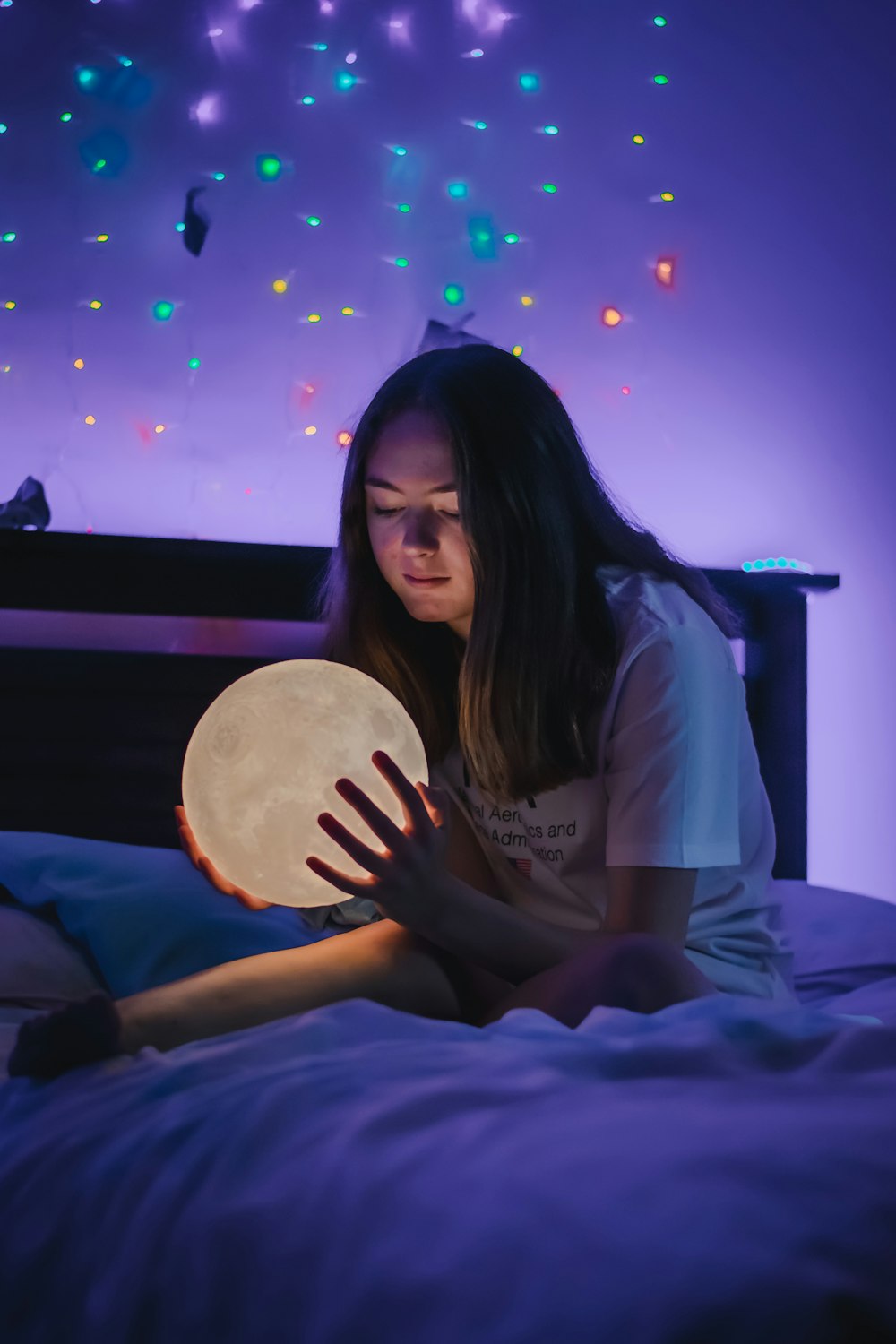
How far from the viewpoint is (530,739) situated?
1.64 metres

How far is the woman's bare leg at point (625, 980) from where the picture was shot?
1.21 meters

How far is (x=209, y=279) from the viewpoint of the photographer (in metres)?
2.95

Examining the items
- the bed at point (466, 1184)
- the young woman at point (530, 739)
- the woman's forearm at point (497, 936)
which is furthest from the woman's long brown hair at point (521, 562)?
the bed at point (466, 1184)

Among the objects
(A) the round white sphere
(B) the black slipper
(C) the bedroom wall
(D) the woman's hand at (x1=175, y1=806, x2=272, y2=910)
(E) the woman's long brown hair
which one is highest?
(C) the bedroom wall

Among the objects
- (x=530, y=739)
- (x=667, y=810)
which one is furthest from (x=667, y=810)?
(x=530, y=739)

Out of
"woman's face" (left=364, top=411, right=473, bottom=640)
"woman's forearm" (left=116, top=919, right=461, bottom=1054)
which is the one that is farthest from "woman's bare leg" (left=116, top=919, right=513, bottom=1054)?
"woman's face" (left=364, top=411, right=473, bottom=640)

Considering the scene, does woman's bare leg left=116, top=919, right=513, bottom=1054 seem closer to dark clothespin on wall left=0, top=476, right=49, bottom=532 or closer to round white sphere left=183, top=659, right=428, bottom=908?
round white sphere left=183, top=659, right=428, bottom=908

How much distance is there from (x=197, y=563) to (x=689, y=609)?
148cm

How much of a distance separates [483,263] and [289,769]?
2.21 meters

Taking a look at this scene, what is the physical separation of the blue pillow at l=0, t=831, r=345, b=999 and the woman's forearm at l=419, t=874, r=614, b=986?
396mm

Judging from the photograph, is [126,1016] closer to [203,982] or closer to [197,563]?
[203,982]

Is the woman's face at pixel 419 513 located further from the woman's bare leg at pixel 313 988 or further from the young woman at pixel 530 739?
the woman's bare leg at pixel 313 988

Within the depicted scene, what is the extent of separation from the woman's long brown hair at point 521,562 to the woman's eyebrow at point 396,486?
0.8 inches

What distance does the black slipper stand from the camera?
43.2 inches
